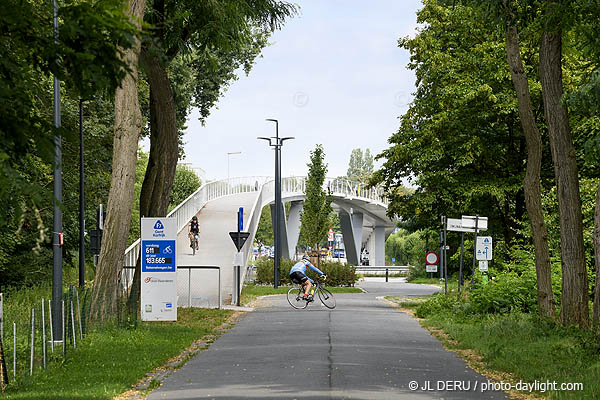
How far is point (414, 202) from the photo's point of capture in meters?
34.0

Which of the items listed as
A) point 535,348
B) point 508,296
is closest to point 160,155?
point 508,296

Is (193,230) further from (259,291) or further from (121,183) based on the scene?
(121,183)

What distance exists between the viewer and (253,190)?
7662cm

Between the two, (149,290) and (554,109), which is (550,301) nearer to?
(554,109)

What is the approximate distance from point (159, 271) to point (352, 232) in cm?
7524

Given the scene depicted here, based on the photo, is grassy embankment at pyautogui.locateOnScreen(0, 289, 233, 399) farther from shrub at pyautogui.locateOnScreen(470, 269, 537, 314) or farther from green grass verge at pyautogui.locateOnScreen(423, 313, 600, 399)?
shrub at pyautogui.locateOnScreen(470, 269, 537, 314)

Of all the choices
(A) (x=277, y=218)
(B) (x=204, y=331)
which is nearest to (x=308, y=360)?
(B) (x=204, y=331)

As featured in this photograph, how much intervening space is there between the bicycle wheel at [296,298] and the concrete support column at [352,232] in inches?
2534

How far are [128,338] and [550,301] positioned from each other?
887 cm

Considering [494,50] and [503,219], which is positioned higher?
[494,50]

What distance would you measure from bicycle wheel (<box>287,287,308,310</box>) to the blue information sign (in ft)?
29.6

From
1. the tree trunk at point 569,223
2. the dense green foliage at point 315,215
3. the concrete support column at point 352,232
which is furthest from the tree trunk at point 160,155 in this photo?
the concrete support column at point 352,232

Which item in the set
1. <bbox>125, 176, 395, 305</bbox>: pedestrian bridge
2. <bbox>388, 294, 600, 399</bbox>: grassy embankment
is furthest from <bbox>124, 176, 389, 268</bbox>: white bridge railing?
<bbox>388, 294, 600, 399</bbox>: grassy embankment

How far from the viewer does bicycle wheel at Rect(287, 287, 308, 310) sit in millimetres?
29859
